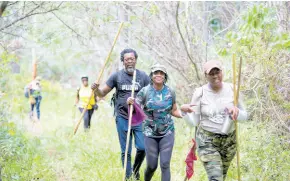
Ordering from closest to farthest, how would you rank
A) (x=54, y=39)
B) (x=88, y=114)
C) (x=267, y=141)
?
(x=267, y=141) → (x=54, y=39) → (x=88, y=114)

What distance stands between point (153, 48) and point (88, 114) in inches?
99.0

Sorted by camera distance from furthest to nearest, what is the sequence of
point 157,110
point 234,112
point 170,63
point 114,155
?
1. point 170,63
2. point 114,155
3. point 157,110
4. point 234,112

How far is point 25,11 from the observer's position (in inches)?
328

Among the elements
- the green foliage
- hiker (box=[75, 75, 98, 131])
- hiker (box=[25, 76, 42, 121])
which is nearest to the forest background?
the green foliage

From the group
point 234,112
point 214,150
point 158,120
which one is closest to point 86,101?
point 158,120

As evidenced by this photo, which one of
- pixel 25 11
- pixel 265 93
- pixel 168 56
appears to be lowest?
pixel 265 93

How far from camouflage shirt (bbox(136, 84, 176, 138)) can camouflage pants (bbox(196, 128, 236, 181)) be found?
64cm

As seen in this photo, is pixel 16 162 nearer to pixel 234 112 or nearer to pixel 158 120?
pixel 158 120

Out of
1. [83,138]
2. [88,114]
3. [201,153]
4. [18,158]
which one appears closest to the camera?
[201,153]

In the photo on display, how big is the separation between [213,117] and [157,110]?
3.02 ft

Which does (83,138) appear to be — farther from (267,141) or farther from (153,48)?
(267,141)

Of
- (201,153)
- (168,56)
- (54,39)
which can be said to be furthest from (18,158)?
(168,56)

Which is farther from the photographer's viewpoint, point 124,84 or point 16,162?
point 16,162

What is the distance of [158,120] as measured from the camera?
6.01 m
